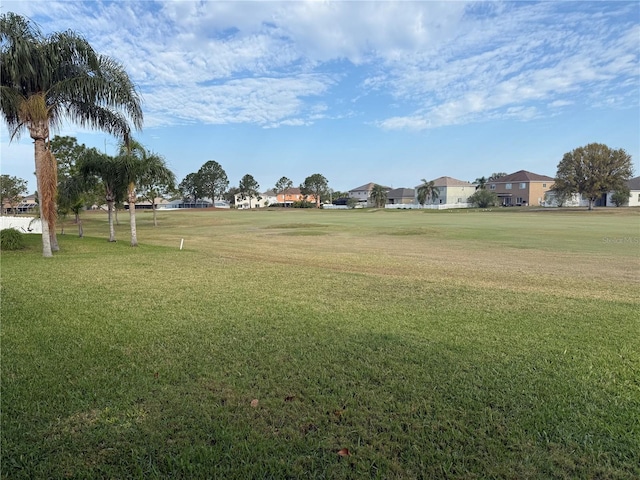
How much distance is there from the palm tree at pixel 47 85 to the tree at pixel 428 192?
3409 inches

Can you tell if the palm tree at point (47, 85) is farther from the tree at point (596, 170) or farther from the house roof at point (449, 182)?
the house roof at point (449, 182)

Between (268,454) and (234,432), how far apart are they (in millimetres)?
361

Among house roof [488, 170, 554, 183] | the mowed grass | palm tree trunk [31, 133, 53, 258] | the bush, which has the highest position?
house roof [488, 170, 554, 183]

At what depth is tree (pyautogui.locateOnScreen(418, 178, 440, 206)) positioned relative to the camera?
94.5 metres

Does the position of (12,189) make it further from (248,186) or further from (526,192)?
(526,192)

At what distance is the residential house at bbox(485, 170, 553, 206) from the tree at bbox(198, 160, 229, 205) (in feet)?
238

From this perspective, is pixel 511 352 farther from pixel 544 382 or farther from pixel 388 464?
pixel 388 464

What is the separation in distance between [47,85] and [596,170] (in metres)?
71.9

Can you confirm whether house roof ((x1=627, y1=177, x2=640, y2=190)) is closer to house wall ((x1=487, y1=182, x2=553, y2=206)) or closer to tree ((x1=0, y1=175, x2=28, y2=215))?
house wall ((x1=487, y1=182, x2=553, y2=206))

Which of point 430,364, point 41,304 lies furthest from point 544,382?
point 41,304

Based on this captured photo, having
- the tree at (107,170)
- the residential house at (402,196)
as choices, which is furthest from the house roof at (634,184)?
the tree at (107,170)

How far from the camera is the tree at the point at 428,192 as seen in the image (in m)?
94.5

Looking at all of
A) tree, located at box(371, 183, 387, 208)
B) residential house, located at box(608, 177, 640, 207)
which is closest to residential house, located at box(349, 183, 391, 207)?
tree, located at box(371, 183, 387, 208)

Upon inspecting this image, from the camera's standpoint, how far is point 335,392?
3.53 m
